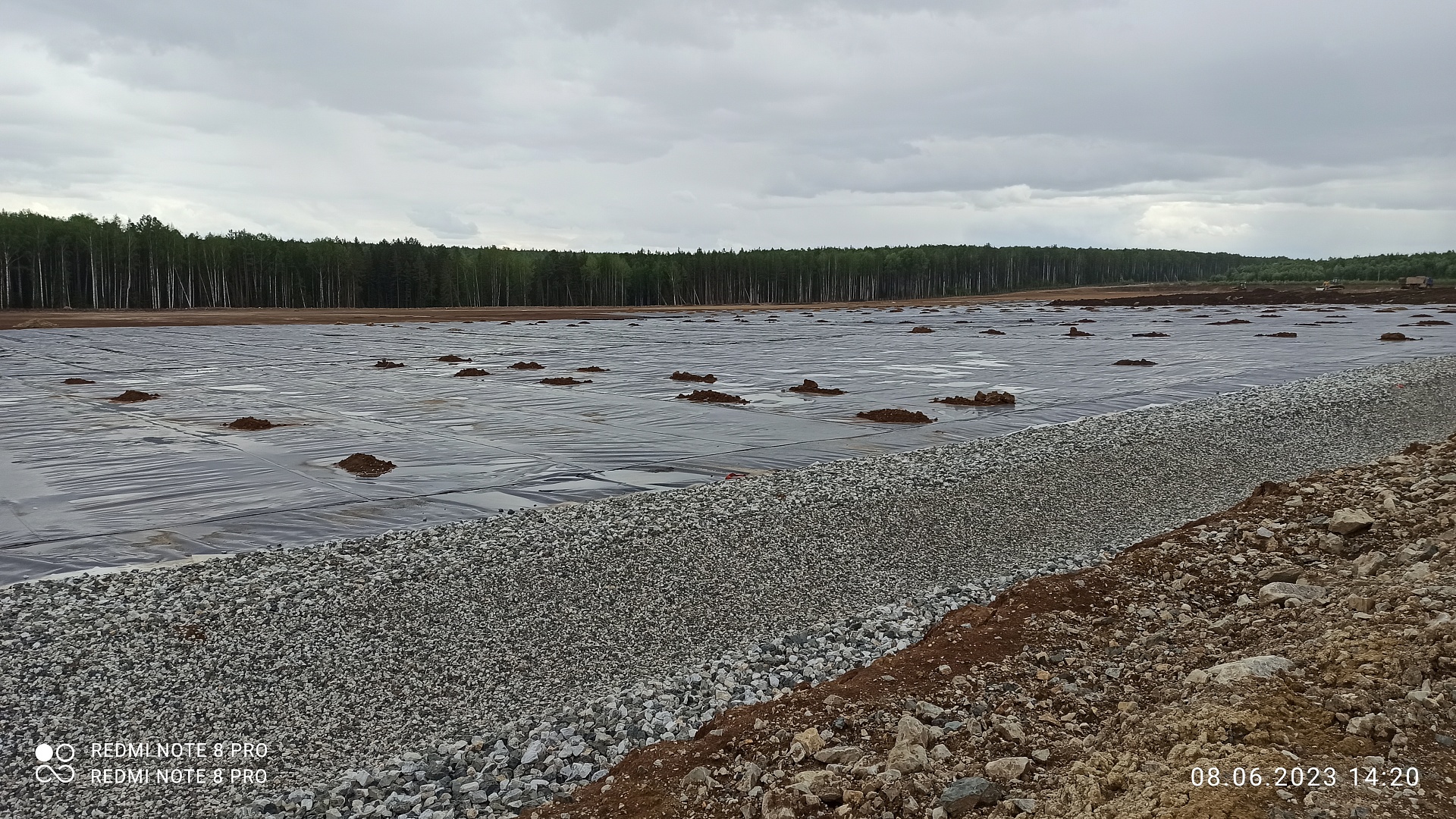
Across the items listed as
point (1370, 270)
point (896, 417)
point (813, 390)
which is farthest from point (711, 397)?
point (1370, 270)

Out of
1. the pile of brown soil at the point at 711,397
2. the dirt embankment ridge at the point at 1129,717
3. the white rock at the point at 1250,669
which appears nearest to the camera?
the dirt embankment ridge at the point at 1129,717

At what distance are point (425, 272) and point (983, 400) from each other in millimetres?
97516

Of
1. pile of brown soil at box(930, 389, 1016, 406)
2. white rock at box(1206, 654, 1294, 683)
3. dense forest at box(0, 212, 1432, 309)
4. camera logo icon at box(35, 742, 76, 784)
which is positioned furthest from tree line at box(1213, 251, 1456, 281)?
camera logo icon at box(35, 742, 76, 784)

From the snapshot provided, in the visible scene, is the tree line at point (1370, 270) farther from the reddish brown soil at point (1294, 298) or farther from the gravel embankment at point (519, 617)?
the gravel embankment at point (519, 617)

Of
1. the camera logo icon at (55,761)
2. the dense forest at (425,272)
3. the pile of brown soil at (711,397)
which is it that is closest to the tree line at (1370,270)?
the dense forest at (425,272)

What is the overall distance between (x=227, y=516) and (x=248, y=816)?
23.0 feet

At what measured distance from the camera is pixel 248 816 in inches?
216

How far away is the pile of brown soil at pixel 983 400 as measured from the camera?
2159cm

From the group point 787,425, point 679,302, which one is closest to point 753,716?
point 787,425

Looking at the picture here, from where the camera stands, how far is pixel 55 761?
19.3 ft

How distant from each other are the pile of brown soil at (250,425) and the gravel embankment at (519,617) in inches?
366

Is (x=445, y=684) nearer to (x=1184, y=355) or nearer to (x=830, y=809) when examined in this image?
(x=830, y=809)

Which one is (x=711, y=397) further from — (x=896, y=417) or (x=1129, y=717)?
(x=1129, y=717)

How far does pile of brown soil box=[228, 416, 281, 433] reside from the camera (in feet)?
58.6
